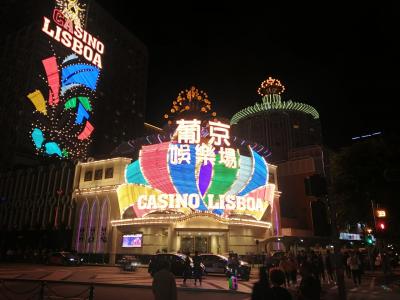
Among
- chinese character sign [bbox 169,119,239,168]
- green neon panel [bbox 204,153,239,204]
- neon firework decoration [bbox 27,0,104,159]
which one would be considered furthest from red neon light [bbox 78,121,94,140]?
green neon panel [bbox 204,153,239,204]

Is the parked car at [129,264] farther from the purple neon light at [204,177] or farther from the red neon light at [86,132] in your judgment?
the red neon light at [86,132]

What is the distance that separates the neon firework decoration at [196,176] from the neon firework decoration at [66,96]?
38035 millimetres

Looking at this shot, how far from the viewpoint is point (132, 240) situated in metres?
42.5

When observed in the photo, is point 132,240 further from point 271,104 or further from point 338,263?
point 271,104

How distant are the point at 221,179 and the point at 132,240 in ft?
41.7

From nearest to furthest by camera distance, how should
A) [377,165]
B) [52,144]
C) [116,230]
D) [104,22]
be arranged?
[377,165]
[116,230]
[52,144]
[104,22]

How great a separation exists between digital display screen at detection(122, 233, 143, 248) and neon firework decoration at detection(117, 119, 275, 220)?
99.3 inches

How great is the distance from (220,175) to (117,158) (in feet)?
47.0

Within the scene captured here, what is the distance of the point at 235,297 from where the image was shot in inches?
628

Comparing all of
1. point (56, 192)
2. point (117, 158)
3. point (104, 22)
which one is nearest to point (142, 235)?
point (117, 158)

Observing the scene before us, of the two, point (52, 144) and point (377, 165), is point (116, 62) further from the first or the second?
point (377, 165)

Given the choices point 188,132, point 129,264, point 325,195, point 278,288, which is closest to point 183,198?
point 188,132

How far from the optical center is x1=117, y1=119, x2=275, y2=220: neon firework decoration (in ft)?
129

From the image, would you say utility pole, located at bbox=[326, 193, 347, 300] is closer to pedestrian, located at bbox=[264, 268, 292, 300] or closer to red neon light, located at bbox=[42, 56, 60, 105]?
pedestrian, located at bbox=[264, 268, 292, 300]
